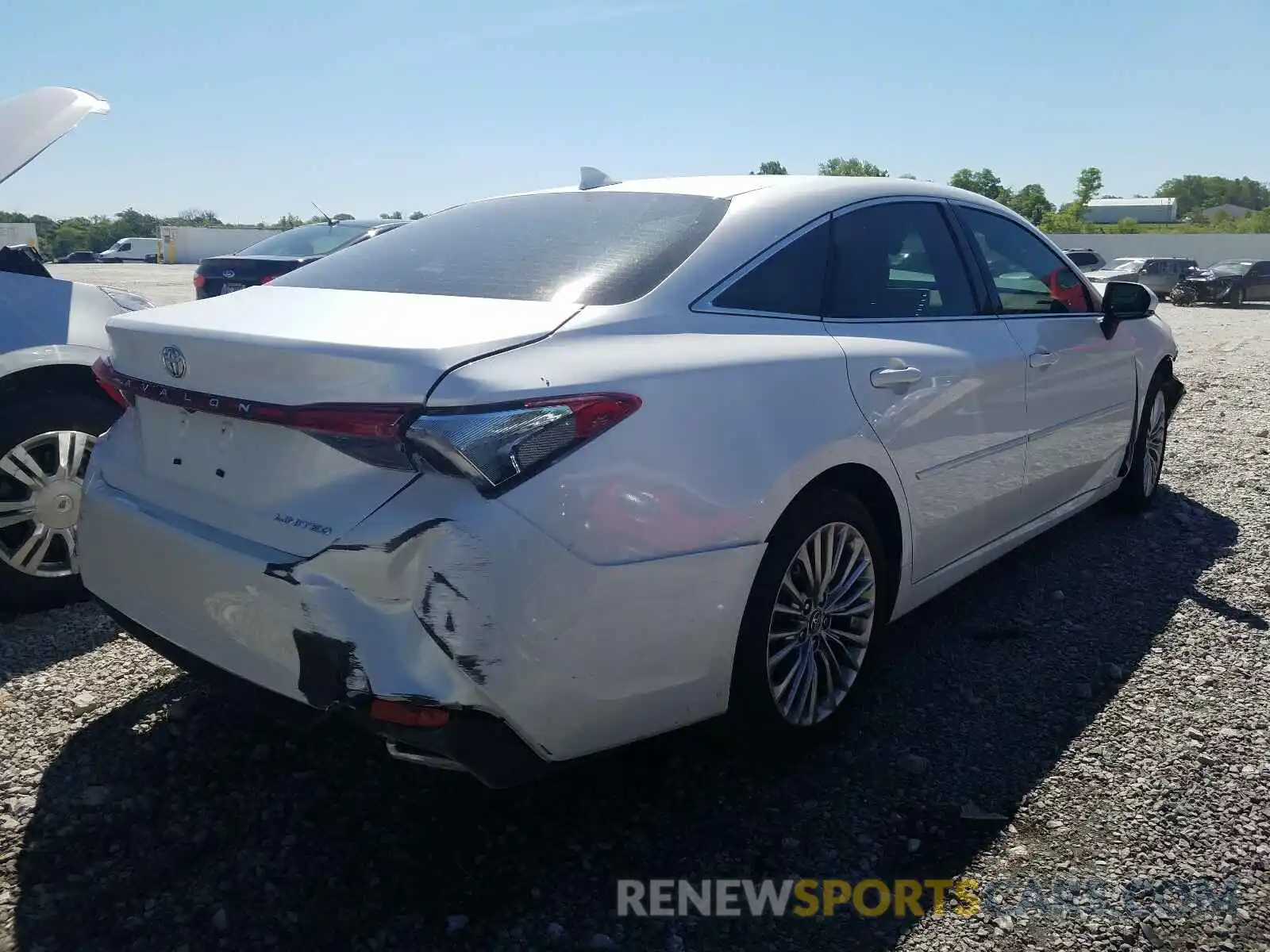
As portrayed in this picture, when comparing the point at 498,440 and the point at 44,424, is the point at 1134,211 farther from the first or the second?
the point at 498,440

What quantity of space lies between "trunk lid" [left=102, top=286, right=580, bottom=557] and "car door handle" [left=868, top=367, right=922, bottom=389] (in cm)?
99

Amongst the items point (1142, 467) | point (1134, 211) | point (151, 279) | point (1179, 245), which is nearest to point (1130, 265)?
point (1179, 245)

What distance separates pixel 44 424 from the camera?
384cm

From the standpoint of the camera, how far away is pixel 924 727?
125 inches

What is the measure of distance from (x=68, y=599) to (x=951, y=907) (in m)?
3.38

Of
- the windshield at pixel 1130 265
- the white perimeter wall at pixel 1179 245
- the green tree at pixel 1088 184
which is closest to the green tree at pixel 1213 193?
the green tree at pixel 1088 184

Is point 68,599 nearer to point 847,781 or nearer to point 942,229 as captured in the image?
point 847,781

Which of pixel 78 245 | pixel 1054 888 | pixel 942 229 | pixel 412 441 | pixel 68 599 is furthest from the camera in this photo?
pixel 78 245

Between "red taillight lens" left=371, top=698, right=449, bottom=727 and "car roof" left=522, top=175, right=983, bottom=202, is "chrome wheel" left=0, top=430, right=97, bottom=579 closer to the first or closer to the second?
"car roof" left=522, top=175, right=983, bottom=202

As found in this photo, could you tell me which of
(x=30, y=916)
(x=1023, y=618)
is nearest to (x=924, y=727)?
(x=1023, y=618)

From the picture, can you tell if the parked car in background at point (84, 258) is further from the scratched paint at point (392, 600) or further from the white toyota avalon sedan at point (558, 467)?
the scratched paint at point (392, 600)

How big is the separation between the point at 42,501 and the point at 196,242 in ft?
183

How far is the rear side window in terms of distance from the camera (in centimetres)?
276

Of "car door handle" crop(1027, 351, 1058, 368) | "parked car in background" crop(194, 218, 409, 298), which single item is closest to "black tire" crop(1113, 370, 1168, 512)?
"car door handle" crop(1027, 351, 1058, 368)
